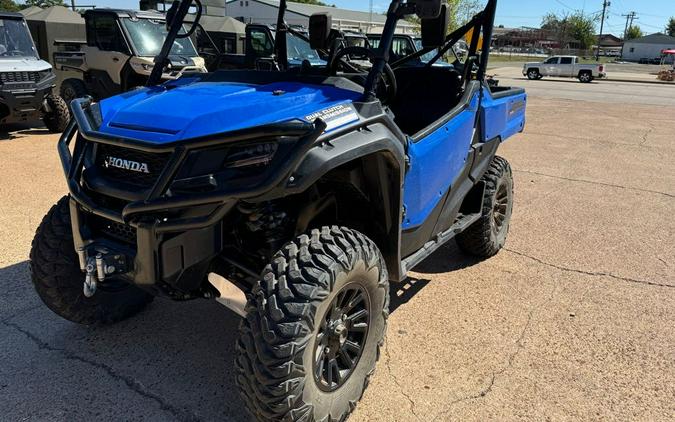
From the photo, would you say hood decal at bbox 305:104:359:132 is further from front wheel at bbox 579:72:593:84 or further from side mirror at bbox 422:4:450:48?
front wheel at bbox 579:72:593:84

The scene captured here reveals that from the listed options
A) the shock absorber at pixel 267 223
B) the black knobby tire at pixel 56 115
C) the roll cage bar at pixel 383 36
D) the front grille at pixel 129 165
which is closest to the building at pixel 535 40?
the black knobby tire at pixel 56 115

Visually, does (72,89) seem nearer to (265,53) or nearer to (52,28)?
(52,28)

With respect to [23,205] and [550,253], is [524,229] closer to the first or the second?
[550,253]

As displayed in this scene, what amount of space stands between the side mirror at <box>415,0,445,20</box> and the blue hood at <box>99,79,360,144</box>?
1.63 feet

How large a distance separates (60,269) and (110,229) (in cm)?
55

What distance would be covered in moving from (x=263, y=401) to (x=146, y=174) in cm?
106

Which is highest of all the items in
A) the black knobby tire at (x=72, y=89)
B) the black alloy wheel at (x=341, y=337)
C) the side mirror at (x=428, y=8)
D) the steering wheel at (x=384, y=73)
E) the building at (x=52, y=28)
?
the building at (x=52, y=28)

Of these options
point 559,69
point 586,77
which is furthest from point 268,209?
point 559,69

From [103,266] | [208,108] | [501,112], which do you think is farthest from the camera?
[501,112]

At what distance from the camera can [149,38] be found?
1169 cm

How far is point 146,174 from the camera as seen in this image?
7.82ft

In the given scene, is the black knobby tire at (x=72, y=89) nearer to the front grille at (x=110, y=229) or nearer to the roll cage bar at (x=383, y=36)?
the roll cage bar at (x=383, y=36)

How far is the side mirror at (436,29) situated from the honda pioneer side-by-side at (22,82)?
7.23 meters

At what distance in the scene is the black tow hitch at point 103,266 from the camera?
237 cm
